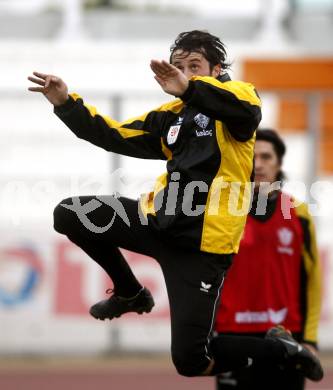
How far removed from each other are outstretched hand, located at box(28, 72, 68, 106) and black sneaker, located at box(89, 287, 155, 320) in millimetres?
921

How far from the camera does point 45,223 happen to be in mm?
10516

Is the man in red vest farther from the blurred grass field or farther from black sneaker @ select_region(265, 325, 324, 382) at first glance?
the blurred grass field

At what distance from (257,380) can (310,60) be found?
8.02m

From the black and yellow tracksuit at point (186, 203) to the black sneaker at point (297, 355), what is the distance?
20.9 inches

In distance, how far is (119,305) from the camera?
4.95 meters

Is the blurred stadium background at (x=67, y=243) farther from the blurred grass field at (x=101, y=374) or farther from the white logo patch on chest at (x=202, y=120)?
the white logo patch on chest at (x=202, y=120)

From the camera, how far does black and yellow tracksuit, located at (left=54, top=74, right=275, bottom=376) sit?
4508mm

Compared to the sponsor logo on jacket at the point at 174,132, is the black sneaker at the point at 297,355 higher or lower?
lower

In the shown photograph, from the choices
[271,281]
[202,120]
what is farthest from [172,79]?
[271,281]

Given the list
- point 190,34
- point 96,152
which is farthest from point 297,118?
point 190,34

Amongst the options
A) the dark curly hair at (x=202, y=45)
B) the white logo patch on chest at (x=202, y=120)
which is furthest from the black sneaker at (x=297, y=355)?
the dark curly hair at (x=202, y=45)

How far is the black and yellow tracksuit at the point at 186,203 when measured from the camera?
4.51 metres

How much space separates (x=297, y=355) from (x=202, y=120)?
50.5 inches

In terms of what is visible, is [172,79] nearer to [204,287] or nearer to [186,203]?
[186,203]
